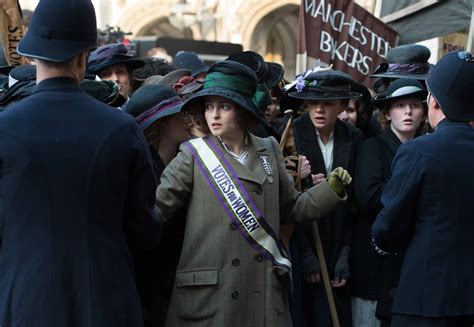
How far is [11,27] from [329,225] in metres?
2.58

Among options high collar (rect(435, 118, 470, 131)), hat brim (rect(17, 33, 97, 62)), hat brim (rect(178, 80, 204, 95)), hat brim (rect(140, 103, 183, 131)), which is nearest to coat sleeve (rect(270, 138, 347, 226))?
hat brim (rect(140, 103, 183, 131))

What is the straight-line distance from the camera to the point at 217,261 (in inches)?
159

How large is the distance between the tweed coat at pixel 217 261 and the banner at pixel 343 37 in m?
2.83

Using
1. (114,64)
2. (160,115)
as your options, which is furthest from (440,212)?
(114,64)

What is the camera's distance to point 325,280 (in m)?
5.05

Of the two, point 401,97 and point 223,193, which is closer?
point 223,193

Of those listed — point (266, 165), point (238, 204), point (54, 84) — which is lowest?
point (238, 204)

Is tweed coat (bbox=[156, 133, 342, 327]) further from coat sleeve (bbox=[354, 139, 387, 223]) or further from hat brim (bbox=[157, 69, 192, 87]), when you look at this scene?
hat brim (bbox=[157, 69, 192, 87])

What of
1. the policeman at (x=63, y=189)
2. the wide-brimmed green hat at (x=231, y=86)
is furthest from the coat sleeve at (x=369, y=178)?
the policeman at (x=63, y=189)

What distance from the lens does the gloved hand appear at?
5219mm

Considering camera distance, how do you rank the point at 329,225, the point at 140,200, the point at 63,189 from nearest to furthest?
the point at 63,189, the point at 140,200, the point at 329,225

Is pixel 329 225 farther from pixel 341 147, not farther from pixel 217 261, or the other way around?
pixel 217 261

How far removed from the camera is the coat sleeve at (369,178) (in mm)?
5171

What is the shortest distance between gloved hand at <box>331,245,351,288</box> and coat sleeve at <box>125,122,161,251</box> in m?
1.97
